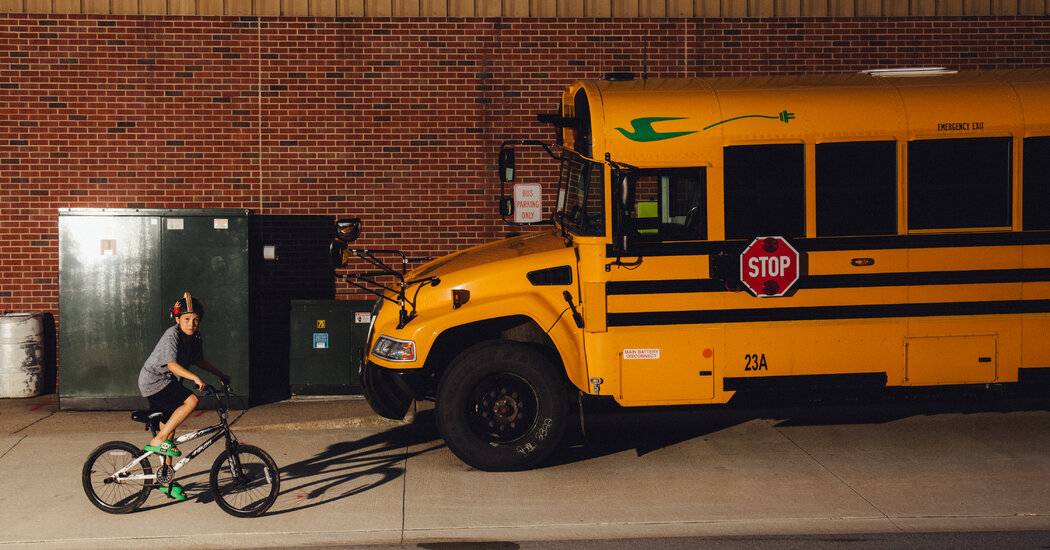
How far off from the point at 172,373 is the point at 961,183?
21.1 ft

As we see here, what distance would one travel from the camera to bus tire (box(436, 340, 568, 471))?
831cm

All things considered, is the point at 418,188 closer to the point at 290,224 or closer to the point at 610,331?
the point at 290,224

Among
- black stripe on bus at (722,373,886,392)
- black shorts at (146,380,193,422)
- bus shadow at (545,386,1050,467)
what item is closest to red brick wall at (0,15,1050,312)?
bus shadow at (545,386,1050,467)

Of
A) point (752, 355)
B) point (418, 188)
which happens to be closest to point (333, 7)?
point (418, 188)

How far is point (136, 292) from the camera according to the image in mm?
10766

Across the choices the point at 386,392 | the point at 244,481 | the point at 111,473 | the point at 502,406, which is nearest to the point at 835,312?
the point at 502,406

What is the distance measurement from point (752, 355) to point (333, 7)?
669 centimetres

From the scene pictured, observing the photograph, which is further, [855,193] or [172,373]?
[855,193]

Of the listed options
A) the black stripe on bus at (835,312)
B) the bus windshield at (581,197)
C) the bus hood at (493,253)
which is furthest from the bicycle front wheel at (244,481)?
the bus windshield at (581,197)

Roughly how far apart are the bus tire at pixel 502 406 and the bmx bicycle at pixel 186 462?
1.63 metres

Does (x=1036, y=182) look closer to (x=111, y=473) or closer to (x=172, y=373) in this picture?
(x=172, y=373)

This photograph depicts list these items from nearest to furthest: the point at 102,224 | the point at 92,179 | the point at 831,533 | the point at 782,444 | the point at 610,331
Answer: the point at 831,533, the point at 610,331, the point at 782,444, the point at 102,224, the point at 92,179

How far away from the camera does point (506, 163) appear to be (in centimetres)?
913

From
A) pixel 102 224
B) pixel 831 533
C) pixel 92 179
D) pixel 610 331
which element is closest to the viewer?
pixel 831 533
